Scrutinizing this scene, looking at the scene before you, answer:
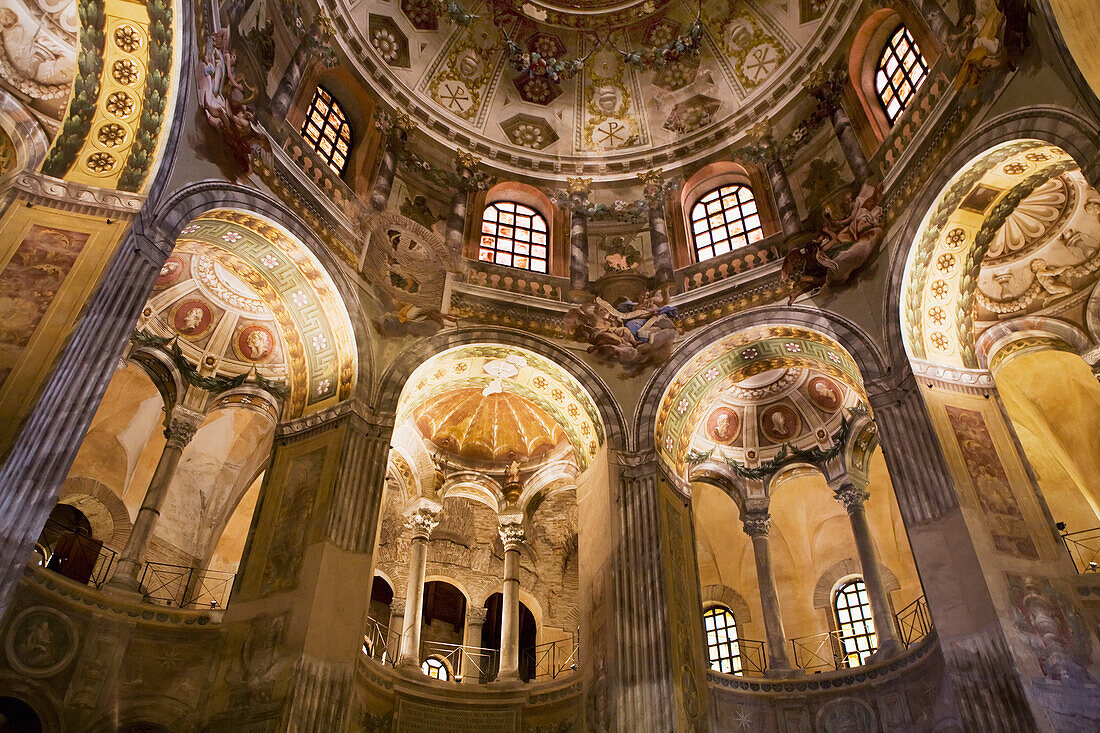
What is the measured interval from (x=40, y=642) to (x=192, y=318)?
7.18 metres

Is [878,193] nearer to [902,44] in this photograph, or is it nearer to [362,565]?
[902,44]

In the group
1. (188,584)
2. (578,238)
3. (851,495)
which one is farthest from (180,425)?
(851,495)

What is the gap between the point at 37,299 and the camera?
9.25 meters

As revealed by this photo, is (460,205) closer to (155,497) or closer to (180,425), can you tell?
(180,425)

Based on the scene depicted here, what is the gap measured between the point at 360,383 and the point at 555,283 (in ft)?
17.7

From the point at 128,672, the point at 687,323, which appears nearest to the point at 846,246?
the point at 687,323

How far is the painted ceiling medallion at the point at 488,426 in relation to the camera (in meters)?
18.3

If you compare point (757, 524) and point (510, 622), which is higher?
point (757, 524)

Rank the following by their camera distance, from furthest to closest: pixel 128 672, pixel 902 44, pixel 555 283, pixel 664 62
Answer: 1. pixel 664 62
2. pixel 555 283
3. pixel 902 44
4. pixel 128 672

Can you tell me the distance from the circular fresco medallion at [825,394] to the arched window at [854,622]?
13.8 feet

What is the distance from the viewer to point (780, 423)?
1873cm

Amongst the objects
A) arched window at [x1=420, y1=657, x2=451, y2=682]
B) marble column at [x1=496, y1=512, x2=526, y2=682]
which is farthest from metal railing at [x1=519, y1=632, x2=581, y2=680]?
marble column at [x1=496, y1=512, x2=526, y2=682]

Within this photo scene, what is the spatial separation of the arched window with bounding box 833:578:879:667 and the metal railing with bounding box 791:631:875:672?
0.02 metres

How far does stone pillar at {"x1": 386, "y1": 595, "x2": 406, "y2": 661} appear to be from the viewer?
16.5m
